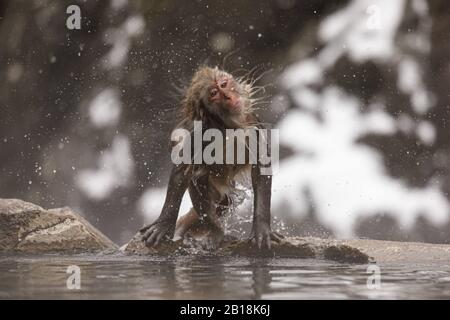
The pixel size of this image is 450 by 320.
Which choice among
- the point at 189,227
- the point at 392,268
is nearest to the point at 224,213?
the point at 189,227

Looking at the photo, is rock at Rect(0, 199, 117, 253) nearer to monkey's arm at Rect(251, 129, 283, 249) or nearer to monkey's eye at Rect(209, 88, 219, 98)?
monkey's arm at Rect(251, 129, 283, 249)

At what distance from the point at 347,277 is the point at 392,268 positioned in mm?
904

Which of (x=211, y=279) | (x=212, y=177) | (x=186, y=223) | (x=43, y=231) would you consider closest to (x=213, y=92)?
(x=212, y=177)

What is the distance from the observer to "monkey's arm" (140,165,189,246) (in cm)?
593

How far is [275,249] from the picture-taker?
228 inches

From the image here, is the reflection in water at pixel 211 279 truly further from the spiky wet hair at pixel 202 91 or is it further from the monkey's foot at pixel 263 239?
the spiky wet hair at pixel 202 91

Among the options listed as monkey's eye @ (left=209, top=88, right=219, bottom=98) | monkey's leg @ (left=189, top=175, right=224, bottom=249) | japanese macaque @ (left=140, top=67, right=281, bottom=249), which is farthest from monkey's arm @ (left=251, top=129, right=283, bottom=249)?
monkey's eye @ (left=209, top=88, right=219, bottom=98)

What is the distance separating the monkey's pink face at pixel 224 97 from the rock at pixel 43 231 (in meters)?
1.61

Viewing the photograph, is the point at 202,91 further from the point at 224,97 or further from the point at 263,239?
the point at 263,239

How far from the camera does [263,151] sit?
6.02 m

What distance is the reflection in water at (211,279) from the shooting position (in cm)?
331

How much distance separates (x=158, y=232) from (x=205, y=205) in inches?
20.0
